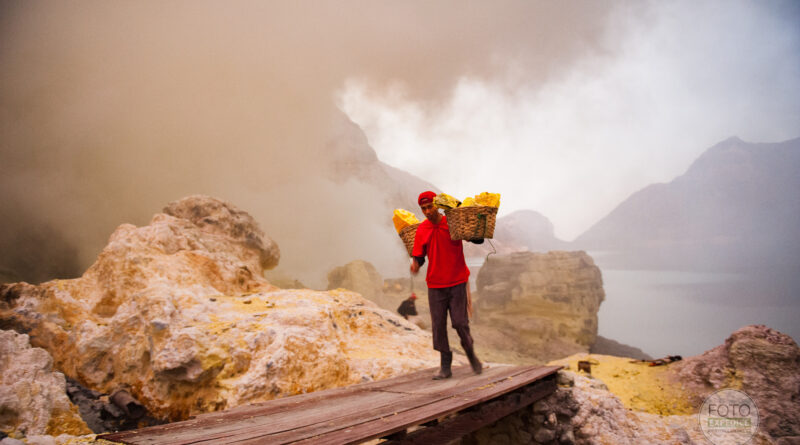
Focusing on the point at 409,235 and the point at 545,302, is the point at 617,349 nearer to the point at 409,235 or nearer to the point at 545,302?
the point at 545,302

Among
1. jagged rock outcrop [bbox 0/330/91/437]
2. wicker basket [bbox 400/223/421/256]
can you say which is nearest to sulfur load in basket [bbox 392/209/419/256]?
wicker basket [bbox 400/223/421/256]

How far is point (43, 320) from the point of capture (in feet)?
15.3

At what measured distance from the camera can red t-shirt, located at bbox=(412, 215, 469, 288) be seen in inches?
129

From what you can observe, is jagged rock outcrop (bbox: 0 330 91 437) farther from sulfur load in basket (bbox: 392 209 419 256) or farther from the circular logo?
the circular logo

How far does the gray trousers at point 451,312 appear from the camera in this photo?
3.27 meters

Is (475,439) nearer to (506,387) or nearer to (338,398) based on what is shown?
(506,387)

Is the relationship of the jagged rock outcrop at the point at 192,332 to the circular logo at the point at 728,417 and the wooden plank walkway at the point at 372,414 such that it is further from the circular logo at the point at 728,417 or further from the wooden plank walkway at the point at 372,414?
the circular logo at the point at 728,417

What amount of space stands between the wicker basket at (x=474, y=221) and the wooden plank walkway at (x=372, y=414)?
4.12 ft

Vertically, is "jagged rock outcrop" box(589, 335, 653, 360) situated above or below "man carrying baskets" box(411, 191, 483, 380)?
below

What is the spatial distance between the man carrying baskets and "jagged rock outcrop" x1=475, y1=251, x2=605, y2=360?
2047 cm

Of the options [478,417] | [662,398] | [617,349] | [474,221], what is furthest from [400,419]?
[617,349]

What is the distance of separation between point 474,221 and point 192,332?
349 centimetres

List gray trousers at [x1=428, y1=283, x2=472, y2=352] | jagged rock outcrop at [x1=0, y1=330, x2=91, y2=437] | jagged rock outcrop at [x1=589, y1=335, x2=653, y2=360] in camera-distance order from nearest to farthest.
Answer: jagged rock outcrop at [x1=0, y1=330, x2=91, y2=437] < gray trousers at [x1=428, y1=283, x2=472, y2=352] < jagged rock outcrop at [x1=589, y1=335, x2=653, y2=360]

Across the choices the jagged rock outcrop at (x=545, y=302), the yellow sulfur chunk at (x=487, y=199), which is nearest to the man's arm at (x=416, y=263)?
the yellow sulfur chunk at (x=487, y=199)
